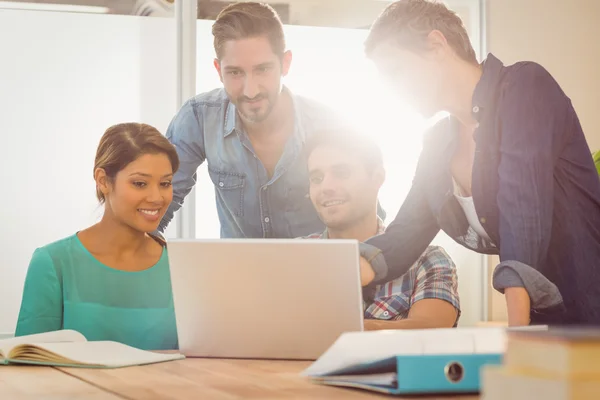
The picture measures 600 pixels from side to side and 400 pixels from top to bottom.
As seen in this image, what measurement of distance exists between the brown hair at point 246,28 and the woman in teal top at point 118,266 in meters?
0.78

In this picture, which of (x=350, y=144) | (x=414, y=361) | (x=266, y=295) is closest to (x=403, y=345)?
(x=414, y=361)

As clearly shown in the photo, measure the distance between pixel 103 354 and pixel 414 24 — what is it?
1.46 metres

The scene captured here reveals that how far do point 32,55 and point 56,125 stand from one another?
0.32 m

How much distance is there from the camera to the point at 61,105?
3543 mm

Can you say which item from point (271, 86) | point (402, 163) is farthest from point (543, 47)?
point (271, 86)

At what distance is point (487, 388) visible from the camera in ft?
1.65

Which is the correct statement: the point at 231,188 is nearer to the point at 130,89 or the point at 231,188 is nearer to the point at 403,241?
the point at 130,89

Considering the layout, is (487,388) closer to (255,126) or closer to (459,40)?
(459,40)

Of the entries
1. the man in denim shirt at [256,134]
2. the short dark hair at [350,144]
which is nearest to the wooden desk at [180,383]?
the short dark hair at [350,144]

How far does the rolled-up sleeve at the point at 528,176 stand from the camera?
64.4 inches

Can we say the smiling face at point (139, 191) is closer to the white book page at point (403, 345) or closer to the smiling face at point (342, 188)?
the smiling face at point (342, 188)

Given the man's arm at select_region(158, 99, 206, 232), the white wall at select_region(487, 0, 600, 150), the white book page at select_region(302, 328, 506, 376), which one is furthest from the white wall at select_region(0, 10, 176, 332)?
the white book page at select_region(302, 328, 506, 376)

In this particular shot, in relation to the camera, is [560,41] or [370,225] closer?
[370,225]

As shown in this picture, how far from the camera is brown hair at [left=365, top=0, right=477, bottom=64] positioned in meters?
2.36
